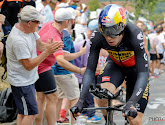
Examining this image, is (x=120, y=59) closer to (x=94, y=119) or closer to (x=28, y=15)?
(x=28, y=15)

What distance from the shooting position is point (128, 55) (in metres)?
5.03

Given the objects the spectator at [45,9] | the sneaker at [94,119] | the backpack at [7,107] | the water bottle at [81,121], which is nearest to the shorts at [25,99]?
the backpack at [7,107]

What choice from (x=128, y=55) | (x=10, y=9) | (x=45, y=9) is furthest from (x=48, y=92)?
(x=45, y=9)

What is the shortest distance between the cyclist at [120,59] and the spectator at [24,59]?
86 centimetres

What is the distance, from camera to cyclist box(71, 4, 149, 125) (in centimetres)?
433

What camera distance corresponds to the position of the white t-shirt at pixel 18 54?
17.9ft

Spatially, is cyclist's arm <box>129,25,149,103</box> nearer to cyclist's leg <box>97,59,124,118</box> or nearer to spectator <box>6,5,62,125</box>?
cyclist's leg <box>97,59,124,118</box>

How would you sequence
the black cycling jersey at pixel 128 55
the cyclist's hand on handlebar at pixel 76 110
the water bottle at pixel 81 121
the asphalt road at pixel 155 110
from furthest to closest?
the asphalt road at pixel 155 110, the water bottle at pixel 81 121, the black cycling jersey at pixel 128 55, the cyclist's hand on handlebar at pixel 76 110

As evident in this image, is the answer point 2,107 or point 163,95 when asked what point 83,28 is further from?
point 2,107

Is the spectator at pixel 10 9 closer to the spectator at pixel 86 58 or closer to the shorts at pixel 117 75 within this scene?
the spectator at pixel 86 58

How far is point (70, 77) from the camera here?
23.9 feet

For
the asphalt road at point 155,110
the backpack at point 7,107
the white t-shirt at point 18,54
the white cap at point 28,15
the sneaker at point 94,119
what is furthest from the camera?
the sneaker at point 94,119

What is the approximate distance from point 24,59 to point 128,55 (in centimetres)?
159

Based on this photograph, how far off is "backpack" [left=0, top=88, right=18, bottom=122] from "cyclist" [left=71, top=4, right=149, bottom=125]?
229 centimetres
